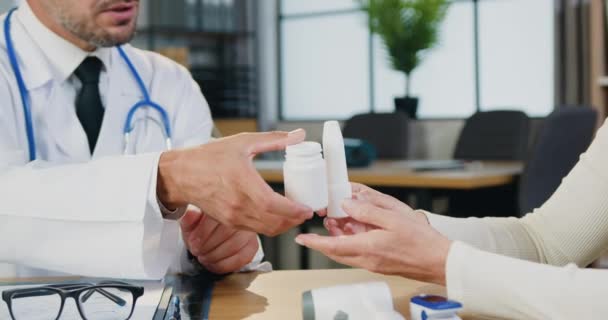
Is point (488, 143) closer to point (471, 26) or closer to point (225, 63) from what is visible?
point (471, 26)

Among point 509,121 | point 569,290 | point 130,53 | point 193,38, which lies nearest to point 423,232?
point 569,290

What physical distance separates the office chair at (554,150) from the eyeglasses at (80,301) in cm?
223

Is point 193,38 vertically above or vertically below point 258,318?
above

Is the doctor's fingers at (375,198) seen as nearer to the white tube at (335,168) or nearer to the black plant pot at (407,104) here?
the white tube at (335,168)

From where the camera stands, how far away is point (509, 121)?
13.5ft

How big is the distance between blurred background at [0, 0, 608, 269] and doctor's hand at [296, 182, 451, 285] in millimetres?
2230

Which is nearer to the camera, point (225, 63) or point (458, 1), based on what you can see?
point (458, 1)

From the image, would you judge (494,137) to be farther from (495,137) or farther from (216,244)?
(216,244)

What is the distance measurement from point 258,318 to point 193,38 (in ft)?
19.2

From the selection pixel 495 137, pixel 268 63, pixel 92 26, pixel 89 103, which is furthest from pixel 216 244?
pixel 268 63

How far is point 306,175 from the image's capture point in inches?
34.7

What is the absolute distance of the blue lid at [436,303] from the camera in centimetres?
84

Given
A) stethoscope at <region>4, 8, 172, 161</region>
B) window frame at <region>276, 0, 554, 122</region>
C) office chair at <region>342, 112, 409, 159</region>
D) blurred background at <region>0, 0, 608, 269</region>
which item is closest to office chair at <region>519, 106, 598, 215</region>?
blurred background at <region>0, 0, 608, 269</region>

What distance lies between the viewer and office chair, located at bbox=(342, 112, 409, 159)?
408cm
